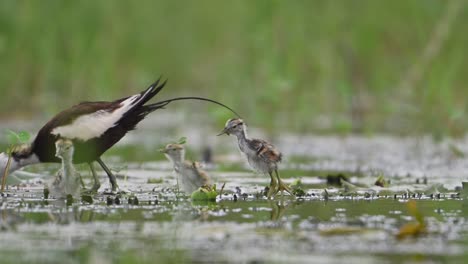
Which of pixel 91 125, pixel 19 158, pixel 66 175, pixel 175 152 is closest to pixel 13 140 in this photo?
pixel 19 158

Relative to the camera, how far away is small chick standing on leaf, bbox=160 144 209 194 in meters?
Answer: 7.64

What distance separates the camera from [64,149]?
7227 mm

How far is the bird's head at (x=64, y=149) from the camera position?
7.23 m

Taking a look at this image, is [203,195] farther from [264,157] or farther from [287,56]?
[287,56]

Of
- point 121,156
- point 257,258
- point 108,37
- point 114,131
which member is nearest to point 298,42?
point 108,37

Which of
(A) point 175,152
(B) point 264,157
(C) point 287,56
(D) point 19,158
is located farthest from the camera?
(C) point 287,56

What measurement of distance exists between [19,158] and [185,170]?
1.42m

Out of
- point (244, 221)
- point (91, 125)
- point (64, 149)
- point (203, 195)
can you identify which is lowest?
point (244, 221)

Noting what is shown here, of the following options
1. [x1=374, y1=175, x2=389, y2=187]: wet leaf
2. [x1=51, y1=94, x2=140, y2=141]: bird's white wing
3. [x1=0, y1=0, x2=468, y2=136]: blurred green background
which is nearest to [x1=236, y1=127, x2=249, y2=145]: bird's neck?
[x1=51, y1=94, x2=140, y2=141]: bird's white wing

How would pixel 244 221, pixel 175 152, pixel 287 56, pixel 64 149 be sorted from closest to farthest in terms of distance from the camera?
pixel 244 221
pixel 64 149
pixel 175 152
pixel 287 56

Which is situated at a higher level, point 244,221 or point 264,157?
point 264,157

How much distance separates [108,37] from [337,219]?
11664 mm

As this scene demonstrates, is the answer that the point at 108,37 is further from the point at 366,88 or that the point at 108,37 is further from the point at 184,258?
the point at 184,258

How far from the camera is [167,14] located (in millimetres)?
19719
